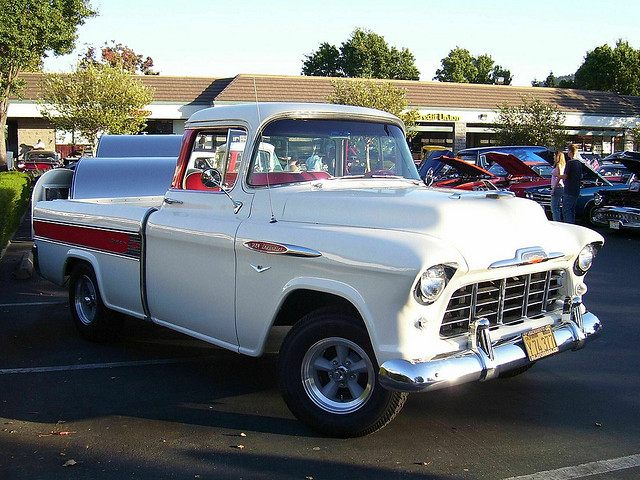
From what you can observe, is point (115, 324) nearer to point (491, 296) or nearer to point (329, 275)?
point (329, 275)

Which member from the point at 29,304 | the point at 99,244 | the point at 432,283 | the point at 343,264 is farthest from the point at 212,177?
the point at 29,304

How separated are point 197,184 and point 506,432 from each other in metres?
3.03

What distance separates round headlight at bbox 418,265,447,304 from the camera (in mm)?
3867

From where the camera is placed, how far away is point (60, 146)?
4297 centimetres

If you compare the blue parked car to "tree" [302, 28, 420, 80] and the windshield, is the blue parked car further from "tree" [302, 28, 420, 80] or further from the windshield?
"tree" [302, 28, 420, 80]

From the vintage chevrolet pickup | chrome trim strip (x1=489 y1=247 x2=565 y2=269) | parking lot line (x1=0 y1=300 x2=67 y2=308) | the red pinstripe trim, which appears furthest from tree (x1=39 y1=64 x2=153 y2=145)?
chrome trim strip (x1=489 y1=247 x2=565 y2=269)

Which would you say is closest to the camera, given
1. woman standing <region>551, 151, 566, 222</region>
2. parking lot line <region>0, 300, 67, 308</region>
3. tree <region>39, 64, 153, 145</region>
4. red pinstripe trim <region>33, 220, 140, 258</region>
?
red pinstripe trim <region>33, 220, 140, 258</region>

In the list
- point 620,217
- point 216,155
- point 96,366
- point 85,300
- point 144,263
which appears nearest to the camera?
point 216,155

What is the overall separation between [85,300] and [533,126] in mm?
35465

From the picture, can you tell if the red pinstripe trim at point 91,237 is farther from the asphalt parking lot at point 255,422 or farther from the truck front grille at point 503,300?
the truck front grille at point 503,300

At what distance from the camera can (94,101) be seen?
115 feet

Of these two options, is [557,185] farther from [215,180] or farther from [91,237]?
[215,180]

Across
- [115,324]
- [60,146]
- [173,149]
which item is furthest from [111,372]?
[60,146]

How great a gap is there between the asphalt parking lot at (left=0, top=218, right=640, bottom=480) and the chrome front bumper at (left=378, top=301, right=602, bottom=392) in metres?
0.52
